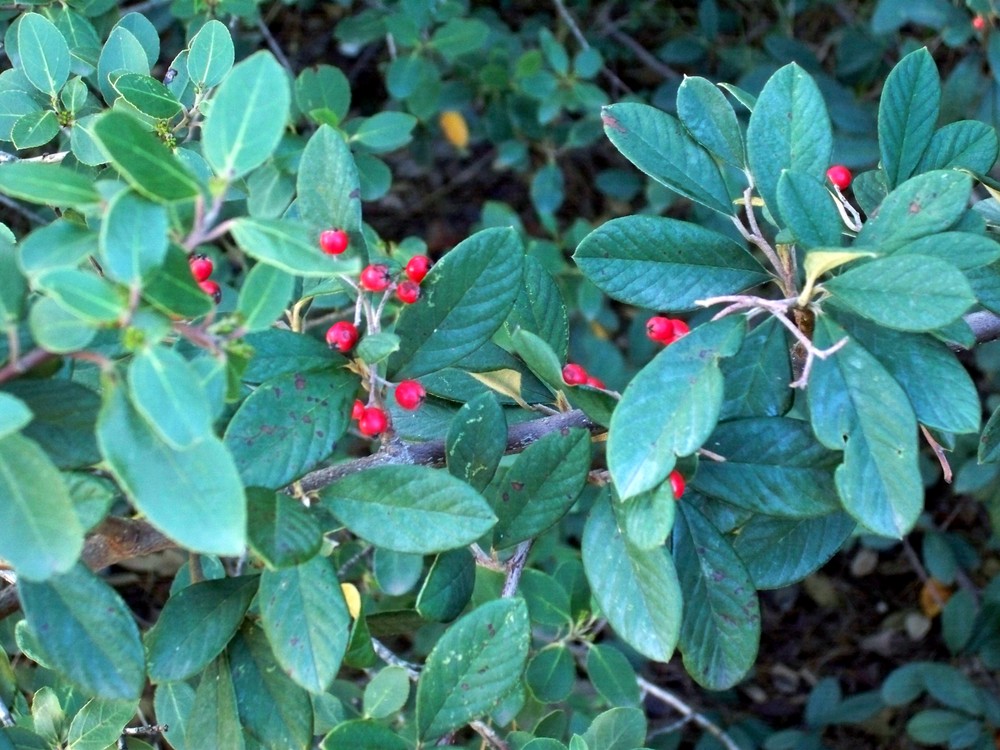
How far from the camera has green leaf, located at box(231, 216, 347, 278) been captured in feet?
2.69

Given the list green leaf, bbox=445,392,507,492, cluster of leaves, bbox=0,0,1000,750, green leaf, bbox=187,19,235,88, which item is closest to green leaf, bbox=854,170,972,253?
cluster of leaves, bbox=0,0,1000,750

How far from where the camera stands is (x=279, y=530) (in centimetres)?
100

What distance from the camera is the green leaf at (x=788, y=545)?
1.37 meters

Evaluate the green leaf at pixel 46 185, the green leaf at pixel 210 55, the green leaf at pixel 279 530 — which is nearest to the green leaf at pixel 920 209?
the green leaf at pixel 279 530

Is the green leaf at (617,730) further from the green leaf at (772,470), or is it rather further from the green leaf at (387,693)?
the green leaf at (772,470)

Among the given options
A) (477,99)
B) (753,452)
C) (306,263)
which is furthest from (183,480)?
(477,99)

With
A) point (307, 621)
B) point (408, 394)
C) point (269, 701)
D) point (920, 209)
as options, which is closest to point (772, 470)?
point (920, 209)

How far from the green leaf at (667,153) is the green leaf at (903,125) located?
25 cm

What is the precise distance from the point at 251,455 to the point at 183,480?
0.21 meters

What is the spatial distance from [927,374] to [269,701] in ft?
2.88

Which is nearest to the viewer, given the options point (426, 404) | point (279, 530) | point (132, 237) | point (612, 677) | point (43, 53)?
point (132, 237)

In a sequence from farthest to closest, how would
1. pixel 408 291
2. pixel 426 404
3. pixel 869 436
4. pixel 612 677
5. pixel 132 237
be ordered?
pixel 612 677 < pixel 426 404 < pixel 408 291 < pixel 869 436 < pixel 132 237

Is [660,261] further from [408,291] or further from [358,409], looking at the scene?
[358,409]

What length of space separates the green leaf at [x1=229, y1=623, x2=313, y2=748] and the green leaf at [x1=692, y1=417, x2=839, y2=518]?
559 mm
